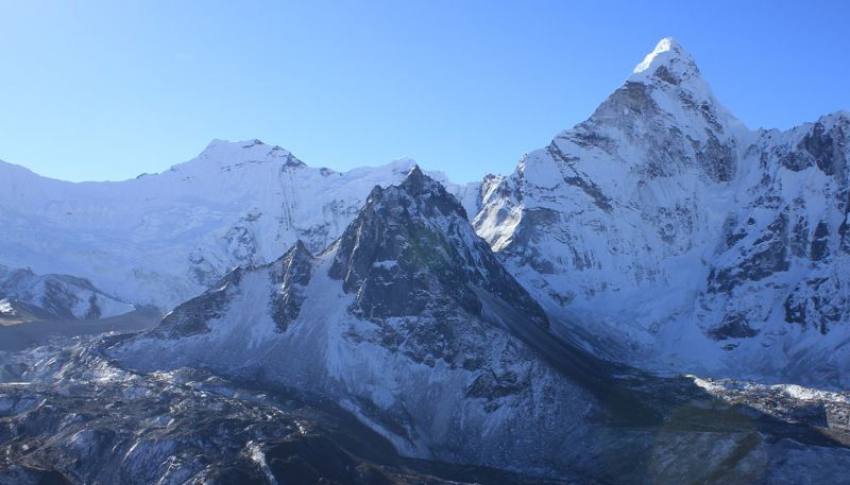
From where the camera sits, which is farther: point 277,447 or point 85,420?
point 85,420

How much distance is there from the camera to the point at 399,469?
195250 mm

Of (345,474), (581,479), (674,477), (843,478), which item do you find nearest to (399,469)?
(345,474)

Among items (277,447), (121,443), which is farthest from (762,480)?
(121,443)

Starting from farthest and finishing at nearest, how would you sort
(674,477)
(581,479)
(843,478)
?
(581,479) → (674,477) → (843,478)

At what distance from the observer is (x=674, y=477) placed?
180 m

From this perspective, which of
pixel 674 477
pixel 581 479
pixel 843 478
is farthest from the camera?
pixel 581 479

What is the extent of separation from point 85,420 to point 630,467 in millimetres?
113589

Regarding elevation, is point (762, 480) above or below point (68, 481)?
above

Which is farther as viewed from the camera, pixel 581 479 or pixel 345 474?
pixel 581 479

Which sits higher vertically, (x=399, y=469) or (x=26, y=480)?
(x=399, y=469)

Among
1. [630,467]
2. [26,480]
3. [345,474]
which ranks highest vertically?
[630,467]

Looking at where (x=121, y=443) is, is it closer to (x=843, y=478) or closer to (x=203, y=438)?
(x=203, y=438)

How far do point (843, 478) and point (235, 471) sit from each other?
109m

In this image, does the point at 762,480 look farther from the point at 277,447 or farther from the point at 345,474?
the point at 277,447
